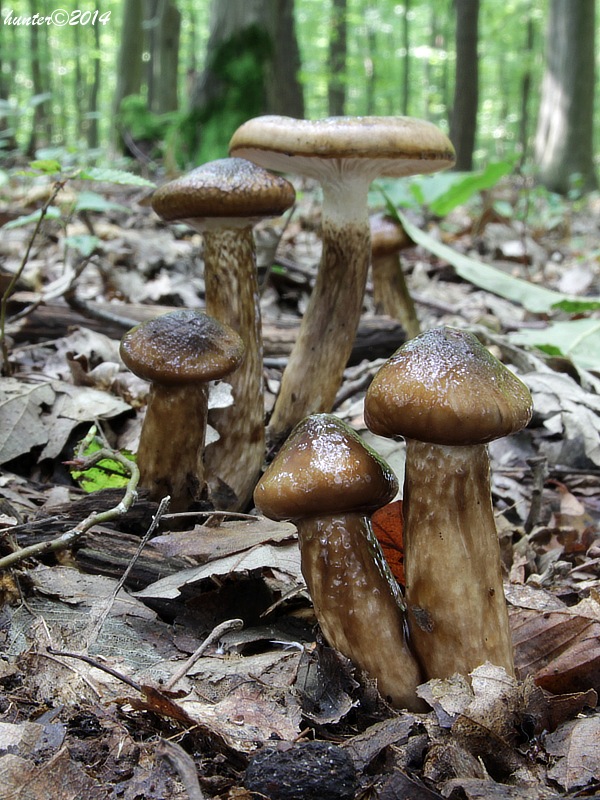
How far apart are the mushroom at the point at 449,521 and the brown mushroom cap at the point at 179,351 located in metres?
0.79

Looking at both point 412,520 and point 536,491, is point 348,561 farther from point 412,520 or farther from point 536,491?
point 536,491

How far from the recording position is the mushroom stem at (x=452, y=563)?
208cm

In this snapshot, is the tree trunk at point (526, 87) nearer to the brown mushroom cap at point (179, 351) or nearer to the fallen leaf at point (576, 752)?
the brown mushroom cap at point (179, 351)

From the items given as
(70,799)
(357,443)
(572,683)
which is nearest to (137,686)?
(70,799)

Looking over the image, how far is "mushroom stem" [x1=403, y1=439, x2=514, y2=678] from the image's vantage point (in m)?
2.08

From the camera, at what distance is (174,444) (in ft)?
9.43

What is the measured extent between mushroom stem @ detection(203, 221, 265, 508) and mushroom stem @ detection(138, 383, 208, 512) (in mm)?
368

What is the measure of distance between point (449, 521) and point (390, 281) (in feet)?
10.9

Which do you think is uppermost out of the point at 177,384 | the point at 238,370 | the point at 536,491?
the point at 177,384

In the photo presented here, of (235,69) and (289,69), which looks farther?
(289,69)

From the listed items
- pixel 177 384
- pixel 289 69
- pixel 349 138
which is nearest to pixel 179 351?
pixel 177 384

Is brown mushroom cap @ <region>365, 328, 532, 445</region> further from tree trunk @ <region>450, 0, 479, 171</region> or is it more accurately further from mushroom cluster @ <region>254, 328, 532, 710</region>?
tree trunk @ <region>450, 0, 479, 171</region>

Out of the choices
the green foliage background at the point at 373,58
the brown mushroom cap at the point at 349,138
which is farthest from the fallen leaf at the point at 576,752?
the green foliage background at the point at 373,58

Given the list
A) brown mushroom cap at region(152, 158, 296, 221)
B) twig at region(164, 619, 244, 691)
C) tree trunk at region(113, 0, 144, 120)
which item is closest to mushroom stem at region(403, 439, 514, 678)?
twig at region(164, 619, 244, 691)
